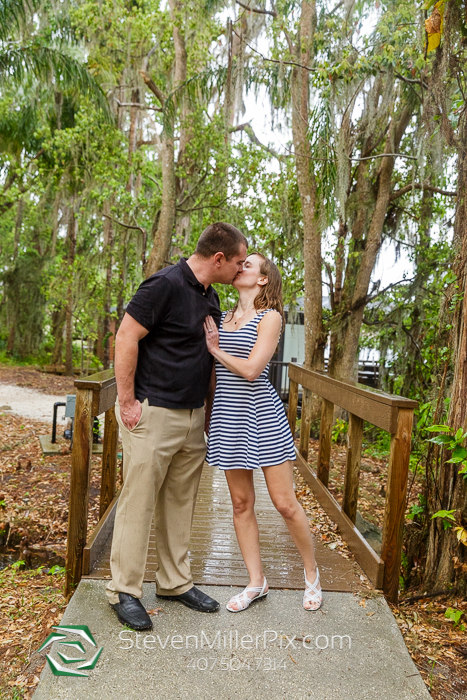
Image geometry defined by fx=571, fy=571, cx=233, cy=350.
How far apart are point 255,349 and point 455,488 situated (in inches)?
57.6

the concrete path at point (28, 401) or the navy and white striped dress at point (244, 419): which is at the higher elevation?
the navy and white striped dress at point (244, 419)

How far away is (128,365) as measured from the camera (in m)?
2.46

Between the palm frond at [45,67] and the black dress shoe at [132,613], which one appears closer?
the black dress shoe at [132,613]

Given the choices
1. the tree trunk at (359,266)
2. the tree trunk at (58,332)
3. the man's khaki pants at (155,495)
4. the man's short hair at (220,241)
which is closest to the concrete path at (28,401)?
the tree trunk at (359,266)

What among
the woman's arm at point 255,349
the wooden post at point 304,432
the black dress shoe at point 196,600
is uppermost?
the woman's arm at point 255,349

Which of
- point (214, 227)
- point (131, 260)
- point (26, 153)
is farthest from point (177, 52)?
point (214, 227)

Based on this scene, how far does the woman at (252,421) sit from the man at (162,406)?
4.0 inches

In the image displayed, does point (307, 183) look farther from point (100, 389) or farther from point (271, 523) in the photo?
point (100, 389)

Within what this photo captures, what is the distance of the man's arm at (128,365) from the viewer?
2.44 m

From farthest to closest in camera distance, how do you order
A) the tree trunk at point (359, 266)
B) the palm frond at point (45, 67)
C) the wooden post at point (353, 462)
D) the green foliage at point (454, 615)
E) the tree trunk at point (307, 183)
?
1. the palm frond at point (45, 67)
2. the tree trunk at point (359, 266)
3. the tree trunk at point (307, 183)
4. the wooden post at point (353, 462)
5. the green foliage at point (454, 615)

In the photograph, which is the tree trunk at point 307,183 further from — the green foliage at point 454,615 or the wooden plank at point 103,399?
the green foliage at point 454,615

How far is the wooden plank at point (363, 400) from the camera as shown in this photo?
9.63ft

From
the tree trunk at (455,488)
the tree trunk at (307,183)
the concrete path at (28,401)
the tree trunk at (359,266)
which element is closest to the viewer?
the tree trunk at (455,488)

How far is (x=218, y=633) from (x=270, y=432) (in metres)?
0.90
